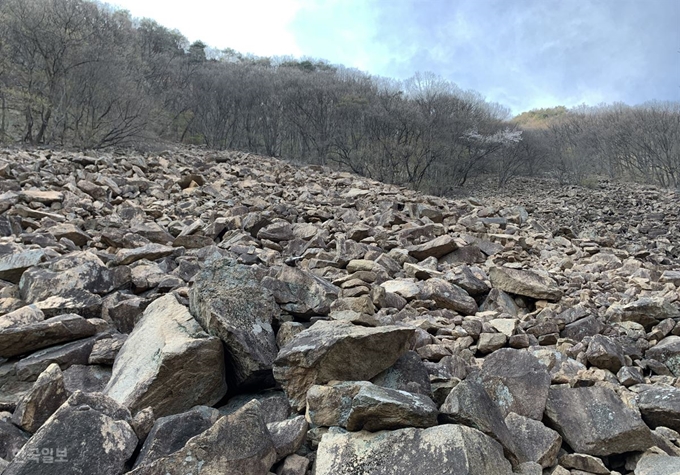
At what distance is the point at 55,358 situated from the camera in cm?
278

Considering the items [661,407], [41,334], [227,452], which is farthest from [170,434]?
[661,407]

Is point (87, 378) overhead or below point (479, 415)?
below

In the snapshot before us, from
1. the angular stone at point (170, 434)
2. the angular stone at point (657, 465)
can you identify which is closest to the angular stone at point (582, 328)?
the angular stone at point (657, 465)

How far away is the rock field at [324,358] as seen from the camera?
184 cm

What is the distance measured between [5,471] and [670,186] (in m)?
24.4

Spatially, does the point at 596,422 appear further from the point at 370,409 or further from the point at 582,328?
the point at 582,328

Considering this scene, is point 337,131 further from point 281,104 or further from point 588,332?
point 588,332

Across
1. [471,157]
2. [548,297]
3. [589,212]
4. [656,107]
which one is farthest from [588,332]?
[656,107]

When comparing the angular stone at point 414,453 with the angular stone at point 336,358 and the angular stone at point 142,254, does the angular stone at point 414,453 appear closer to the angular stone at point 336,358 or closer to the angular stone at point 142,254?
the angular stone at point 336,358

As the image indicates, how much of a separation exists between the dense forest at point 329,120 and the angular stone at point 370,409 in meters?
13.7

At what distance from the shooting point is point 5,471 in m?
1.73

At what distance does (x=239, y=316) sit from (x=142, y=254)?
8.66ft

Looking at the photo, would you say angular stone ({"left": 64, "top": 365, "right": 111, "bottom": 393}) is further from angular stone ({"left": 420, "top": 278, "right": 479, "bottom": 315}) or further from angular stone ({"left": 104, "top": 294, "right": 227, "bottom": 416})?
angular stone ({"left": 420, "top": 278, "right": 479, "bottom": 315})

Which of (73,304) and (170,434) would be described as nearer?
(170,434)
